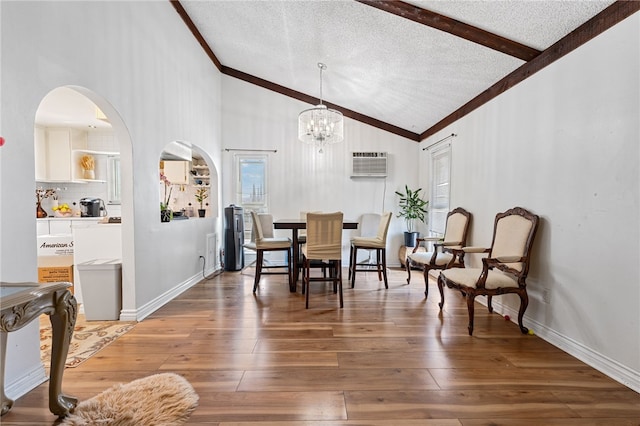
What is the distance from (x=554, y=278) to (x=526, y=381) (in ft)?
3.15

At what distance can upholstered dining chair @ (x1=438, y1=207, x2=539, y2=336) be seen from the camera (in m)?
2.29

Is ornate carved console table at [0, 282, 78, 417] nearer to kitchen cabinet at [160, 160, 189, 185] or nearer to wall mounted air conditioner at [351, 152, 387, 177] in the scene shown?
kitchen cabinet at [160, 160, 189, 185]

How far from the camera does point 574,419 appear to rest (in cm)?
138

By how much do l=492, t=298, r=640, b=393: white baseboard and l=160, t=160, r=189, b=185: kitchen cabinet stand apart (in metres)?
5.05

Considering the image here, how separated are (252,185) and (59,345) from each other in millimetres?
4021

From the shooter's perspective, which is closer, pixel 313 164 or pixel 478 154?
pixel 478 154

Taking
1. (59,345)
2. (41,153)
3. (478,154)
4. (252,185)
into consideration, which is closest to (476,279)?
(478,154)

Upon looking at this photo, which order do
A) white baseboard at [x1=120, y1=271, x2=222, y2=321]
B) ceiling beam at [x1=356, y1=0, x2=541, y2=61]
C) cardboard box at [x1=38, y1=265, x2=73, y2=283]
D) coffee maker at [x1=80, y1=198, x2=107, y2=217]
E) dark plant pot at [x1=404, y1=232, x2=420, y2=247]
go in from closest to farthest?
ceiling beam at [x1=356, y1=0, x2=541, y2=61], white baseboard at [x1=120, y1=271, x2=222, y2=321], cardboard box at [x1=38, y1=265, x2=73, y2=283], coffee maker at [x1=80, y1=198, x2=107, y2=217], dark plant pot at [x1=404, y1=232, x2=420, y2=247]

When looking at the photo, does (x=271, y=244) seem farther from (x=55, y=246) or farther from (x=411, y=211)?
(x=411, y=211)

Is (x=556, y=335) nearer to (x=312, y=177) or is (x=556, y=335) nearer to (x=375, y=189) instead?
(x=375, y=189)

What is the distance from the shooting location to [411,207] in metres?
4.90

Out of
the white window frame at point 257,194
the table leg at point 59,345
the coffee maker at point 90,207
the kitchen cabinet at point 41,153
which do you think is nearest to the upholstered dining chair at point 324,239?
→ the table leg at point 59,345

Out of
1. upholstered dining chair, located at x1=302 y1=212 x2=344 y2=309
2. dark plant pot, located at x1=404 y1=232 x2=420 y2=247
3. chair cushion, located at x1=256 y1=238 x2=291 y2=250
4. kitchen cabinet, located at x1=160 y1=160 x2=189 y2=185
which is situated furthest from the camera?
dark plant pot, located at x1=404 y1=232 x2=420 y2=247

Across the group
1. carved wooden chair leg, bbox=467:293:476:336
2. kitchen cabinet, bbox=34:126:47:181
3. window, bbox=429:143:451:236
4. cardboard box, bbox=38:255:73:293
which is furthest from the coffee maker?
window, bbox=429:143:451:236
